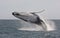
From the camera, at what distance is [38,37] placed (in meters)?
25.7

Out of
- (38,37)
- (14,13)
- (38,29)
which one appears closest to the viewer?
(38,37)

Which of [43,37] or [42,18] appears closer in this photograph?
[43,37]

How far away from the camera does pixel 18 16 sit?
2866cm

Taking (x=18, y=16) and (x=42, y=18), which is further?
(x=42, y=18)

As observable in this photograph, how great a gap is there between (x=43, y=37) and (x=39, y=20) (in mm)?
4127

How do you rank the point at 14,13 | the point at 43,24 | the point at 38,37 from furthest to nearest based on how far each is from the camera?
the point at 43,24 < the point at 14,13 < the point at 38,37

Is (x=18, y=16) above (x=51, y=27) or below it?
above

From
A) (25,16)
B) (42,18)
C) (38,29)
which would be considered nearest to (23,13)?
(25,16)

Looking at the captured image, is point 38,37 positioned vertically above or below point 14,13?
below

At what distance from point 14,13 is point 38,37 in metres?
4.40

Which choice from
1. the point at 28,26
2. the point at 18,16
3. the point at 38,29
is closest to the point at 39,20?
the point at 18,16

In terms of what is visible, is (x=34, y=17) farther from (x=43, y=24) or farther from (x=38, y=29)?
(x=38, y=29)

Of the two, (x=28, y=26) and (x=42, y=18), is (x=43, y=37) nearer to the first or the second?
(x=42, y=18)

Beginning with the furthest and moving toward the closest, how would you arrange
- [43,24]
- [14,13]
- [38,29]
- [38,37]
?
[38,29] < [43,24] < [14,13] < [38,37]
